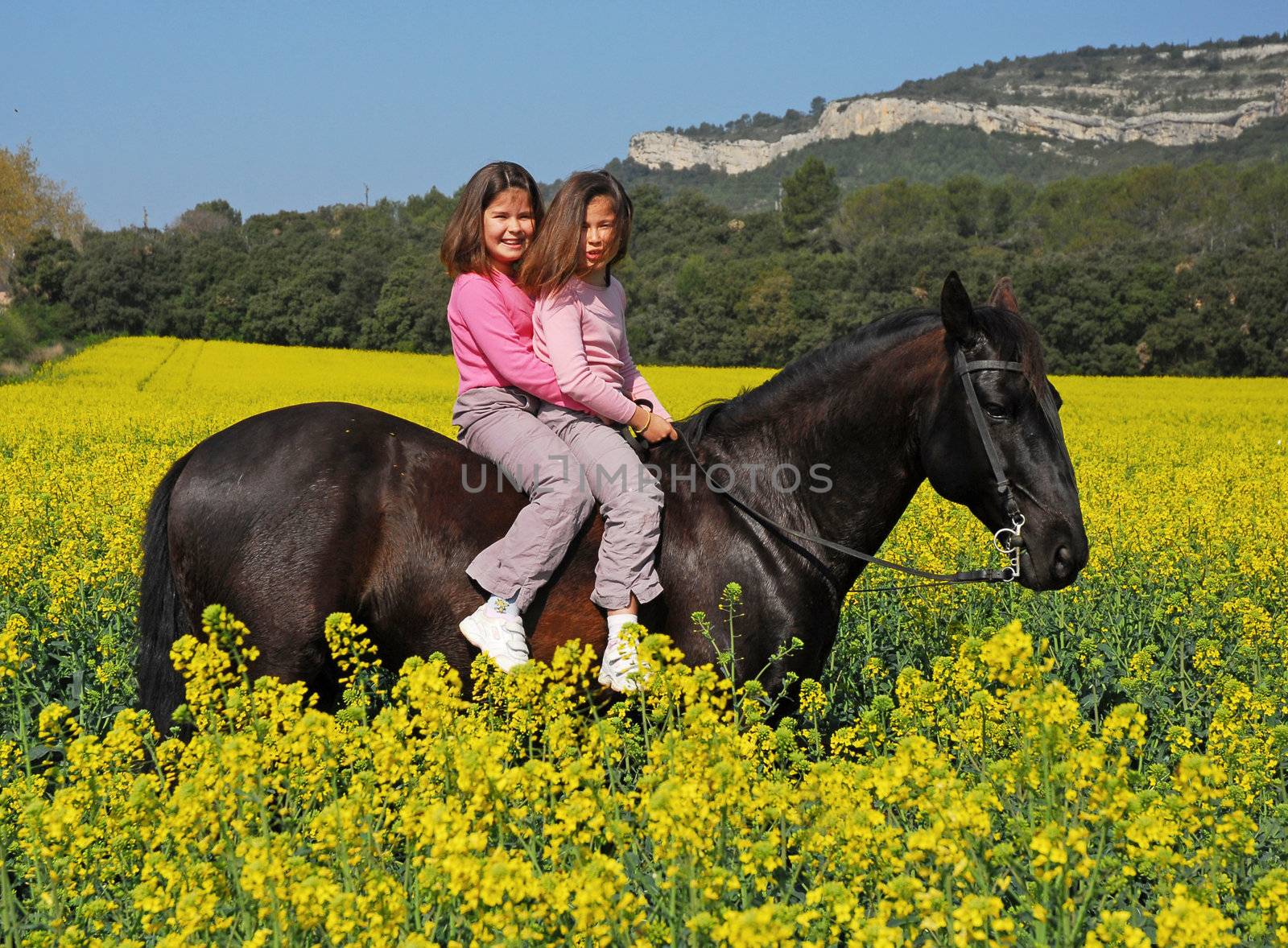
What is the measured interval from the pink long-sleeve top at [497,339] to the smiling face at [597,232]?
317 millimetres

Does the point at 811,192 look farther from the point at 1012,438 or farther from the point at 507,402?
the point at 1012,438

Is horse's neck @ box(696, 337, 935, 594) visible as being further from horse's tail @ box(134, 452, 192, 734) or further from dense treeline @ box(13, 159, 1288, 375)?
dense treeline @ box(13, 159, 1288, 375)

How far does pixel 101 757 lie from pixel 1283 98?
207871 mm

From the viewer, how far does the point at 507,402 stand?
12.8 feet

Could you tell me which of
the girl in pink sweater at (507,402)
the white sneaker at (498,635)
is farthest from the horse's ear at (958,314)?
the white sneaker at (498,635)

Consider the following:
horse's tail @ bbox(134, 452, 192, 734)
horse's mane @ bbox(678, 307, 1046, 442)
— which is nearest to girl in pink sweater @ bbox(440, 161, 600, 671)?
horse's mane @ bbox(678, 307, 1046, 442)

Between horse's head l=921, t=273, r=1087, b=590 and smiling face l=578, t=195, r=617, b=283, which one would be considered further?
smiling face l=578, t=195, r=617, b=283

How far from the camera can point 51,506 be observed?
807 cm

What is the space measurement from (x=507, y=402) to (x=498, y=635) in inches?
36.1

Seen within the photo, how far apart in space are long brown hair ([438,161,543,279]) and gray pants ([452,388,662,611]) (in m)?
0.62

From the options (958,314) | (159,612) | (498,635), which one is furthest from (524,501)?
(958,314)

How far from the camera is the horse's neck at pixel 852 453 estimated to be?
3689mm

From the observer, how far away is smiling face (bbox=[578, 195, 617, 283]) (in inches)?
147

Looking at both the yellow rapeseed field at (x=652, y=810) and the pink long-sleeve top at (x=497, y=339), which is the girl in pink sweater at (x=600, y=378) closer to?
the pink long-sleeve top at (x=497, y=339)
